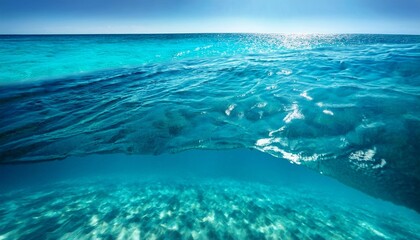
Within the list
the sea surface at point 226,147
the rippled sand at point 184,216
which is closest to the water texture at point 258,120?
the sea surface at point 226,147

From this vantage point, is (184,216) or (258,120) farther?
(258,120)

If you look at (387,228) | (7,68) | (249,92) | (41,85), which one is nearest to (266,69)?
(249,92)

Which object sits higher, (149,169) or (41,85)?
(41,85)

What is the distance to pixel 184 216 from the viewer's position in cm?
668

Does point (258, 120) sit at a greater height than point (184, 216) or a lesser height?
greater

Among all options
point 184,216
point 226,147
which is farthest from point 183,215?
point 226,147

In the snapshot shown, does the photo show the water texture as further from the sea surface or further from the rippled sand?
the rippled sand

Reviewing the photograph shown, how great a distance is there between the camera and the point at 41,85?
1426 cm

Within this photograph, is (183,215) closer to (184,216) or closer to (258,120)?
(184,216)

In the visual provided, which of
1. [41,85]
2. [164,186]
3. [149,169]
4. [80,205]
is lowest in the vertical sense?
[149,169]

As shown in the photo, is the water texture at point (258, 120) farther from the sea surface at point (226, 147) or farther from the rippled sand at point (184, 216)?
the rippled sand at point (184, 216)

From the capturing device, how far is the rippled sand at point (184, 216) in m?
5.93

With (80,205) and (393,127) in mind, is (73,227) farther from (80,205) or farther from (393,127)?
(393,127)

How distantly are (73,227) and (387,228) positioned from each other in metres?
9.31
